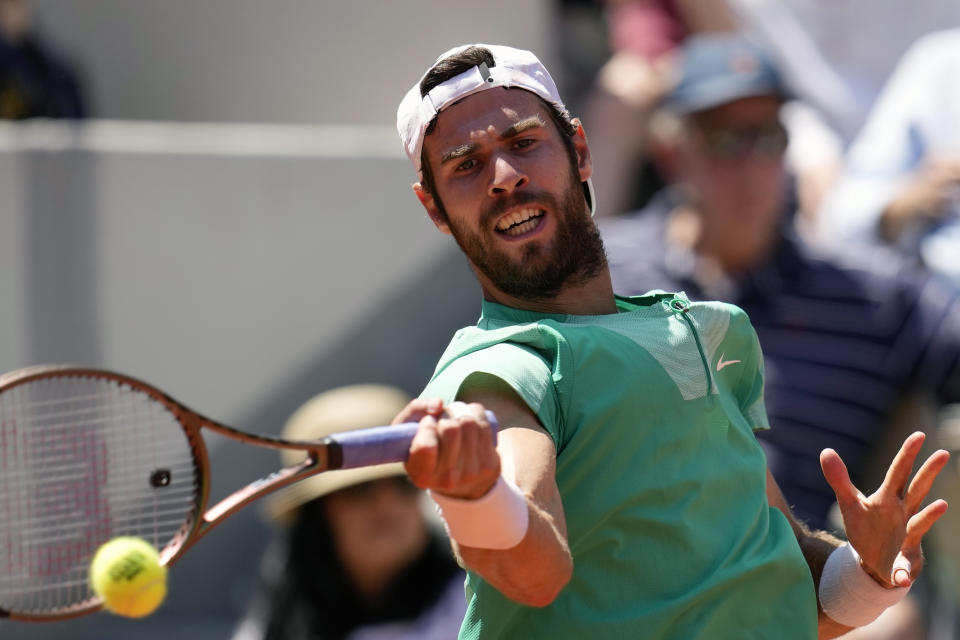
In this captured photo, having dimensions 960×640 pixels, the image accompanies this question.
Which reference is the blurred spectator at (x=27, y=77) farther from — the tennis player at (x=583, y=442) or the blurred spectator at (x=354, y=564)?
the tennis player at (x=583, y=442)

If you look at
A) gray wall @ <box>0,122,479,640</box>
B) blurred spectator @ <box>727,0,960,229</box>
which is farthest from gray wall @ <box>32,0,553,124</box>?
blurred spectator @ <box>727,0,960,229</box>

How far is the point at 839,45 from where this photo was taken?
622 cm

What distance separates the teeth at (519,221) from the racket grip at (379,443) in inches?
17.7

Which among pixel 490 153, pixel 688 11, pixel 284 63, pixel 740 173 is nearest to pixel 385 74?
pixel 284 63

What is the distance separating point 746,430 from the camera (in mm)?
2596

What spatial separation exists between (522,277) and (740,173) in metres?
2.48

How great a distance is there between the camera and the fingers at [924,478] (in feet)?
8.32

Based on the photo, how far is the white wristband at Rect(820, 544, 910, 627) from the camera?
8.64 ft

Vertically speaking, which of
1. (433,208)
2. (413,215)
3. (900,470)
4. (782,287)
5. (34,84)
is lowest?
(782,287)

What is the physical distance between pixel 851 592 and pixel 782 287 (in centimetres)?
224

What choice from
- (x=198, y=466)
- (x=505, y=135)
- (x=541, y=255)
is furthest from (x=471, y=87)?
(x=198, y=466)

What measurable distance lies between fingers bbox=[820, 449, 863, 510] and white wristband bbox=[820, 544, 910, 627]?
0.36 ft

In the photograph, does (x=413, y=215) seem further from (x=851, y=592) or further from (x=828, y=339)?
(x=851, y=592)

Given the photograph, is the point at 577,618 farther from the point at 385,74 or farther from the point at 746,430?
the point at 385,74
